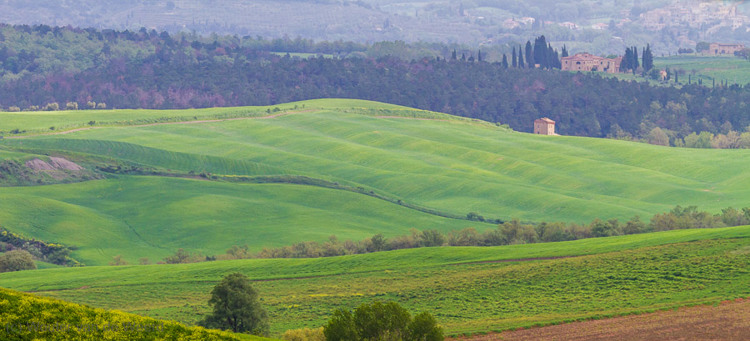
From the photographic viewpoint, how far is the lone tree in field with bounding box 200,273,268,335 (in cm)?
5331

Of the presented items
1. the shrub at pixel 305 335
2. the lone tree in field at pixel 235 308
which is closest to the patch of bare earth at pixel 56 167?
the lone tree in field at pixel 235 308

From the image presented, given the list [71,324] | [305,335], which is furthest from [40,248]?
[71,324]

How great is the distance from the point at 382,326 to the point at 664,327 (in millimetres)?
15120

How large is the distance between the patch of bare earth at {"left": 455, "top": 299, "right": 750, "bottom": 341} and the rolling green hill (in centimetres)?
5903

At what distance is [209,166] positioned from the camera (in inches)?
6048

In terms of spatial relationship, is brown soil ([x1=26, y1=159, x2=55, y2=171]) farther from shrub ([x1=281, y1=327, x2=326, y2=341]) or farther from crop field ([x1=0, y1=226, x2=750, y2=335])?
shrub ([x1=281, y1=327, x2=326, y2=341])

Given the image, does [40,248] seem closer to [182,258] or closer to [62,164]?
[182,258]

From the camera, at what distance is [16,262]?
85500 millimetres

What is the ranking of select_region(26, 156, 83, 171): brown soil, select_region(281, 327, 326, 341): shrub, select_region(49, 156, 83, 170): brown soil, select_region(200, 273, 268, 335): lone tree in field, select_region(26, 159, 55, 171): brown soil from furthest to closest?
select_region(49, 156, 83, 170): brown soil, select_region(26, 156, 83, 171): brown soil, select_region(26, 159, 55, 171): brown soil, select_region(200, 273, 268, 335): lone tree in field, select_region(281, 327, 326, 341): shrub

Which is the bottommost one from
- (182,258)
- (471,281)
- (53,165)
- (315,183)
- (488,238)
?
(315,183)

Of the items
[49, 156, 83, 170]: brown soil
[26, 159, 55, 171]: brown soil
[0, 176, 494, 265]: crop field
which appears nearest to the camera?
[0, 176, 494, 265]: crop field

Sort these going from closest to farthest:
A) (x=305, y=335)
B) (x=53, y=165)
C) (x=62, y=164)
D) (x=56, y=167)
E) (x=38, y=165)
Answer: (x=305, y=335) < (x=38, y=165) < (x=56, y=167) < (x=53, y=165) < (x=62, y=164)

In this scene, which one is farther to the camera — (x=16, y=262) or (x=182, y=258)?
(x=182, y=258)

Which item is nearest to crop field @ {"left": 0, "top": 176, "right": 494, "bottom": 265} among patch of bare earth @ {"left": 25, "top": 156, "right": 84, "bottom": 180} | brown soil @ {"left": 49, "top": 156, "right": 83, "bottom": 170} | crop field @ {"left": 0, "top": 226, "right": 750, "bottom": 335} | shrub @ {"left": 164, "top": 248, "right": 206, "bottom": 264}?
patch of bare earth @ {"left": 25, "top": 156, "right": 84, "bottom": 180}
